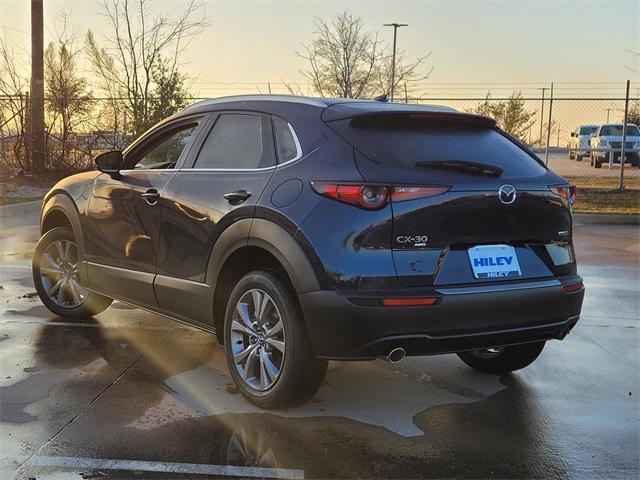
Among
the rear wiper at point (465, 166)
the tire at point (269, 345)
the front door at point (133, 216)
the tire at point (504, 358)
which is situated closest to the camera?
the rear wiper at point (465, 166)

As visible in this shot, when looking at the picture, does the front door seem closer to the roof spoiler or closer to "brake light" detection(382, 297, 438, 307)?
the roof spoiler

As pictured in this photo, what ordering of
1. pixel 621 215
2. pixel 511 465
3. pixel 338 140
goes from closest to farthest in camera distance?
pixel 511 465, pixel 338 140, pixel 621 215

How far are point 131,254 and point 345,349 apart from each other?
2.03m

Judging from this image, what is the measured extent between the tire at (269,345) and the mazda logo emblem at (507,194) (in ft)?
4.06

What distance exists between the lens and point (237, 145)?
4078 millimetres

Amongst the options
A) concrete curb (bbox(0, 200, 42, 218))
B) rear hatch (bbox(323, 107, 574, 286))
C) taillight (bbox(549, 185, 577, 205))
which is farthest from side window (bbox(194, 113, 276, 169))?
concrete curb (bbox(0, 200, 42, 218))

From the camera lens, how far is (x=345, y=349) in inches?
129

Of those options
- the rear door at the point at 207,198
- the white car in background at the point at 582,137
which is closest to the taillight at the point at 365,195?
the rear door at the point at 207,198

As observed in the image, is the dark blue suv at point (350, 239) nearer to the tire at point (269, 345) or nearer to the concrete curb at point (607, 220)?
the tire at point (269, 345)

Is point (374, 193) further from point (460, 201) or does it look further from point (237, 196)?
point (237, 196)

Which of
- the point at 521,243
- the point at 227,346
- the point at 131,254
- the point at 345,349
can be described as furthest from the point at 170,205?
the point at 521,243

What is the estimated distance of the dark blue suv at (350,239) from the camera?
3209 mm

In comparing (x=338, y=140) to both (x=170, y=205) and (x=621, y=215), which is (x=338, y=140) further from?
(x=621, y=215)

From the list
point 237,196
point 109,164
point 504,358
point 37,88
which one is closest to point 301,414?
point 237,196
